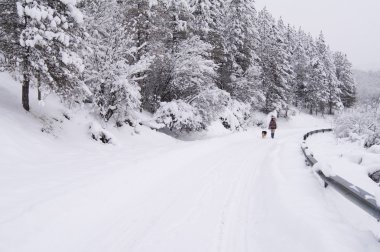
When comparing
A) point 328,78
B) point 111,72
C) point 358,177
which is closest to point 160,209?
point 358,177

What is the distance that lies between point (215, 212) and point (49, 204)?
3010 millimetres

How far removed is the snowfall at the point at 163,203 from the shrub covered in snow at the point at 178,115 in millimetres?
9336

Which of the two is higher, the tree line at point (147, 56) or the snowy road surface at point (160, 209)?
the tree line at point (147, 56)

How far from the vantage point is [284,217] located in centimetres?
592

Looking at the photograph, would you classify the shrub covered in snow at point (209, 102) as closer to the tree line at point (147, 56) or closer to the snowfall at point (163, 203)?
the tree line at point (147, 56)

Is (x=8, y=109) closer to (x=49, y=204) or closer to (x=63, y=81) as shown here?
(x=63, y=81)

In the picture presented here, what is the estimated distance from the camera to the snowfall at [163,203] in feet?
15.8

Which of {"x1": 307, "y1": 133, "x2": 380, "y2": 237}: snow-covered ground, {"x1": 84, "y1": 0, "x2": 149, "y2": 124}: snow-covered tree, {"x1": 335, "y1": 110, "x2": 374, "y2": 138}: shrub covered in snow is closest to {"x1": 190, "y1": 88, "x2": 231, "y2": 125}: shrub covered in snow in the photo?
{"x1": 84, "y1": 0, "x2": 149, "y2": 124}: snow-covered tree

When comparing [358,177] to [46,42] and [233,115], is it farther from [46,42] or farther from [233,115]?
[233,115]

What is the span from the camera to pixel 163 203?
673 cm

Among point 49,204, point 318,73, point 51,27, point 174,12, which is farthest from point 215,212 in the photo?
point 318,73

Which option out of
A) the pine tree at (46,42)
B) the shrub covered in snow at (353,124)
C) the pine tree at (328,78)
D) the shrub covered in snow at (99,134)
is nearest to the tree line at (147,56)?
the pine tree at (46,42)

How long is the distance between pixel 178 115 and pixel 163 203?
1493cm

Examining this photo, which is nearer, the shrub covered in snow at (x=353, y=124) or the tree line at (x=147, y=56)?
the tree line at (x=147, y=56)
